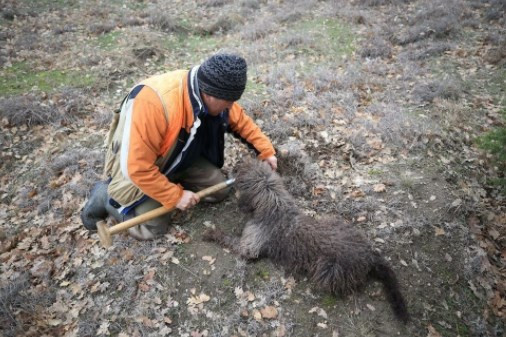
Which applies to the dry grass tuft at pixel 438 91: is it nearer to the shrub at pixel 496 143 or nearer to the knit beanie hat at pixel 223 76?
the shrub at pixel 496 143

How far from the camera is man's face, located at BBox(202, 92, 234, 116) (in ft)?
11.4

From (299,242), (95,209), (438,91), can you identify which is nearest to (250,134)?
(299,242)

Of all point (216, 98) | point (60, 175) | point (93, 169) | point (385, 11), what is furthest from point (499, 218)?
point (385, 11)

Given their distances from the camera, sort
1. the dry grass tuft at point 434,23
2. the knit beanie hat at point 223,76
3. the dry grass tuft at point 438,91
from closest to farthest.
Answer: the knit beanie hat at point 223,76 < the dry grass tuft at point 438,91 < the dry grass tuft at point 434,23

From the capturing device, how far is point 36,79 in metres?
7.72

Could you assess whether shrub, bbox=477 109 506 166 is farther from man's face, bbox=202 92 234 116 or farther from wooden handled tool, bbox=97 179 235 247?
wooden handled tool, bbox=97 179 235 247

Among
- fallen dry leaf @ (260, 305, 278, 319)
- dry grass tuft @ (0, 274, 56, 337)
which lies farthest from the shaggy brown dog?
dry grass tuft @ (0, 274, 56, 337)

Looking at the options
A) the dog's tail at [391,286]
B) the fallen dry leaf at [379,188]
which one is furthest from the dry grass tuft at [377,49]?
the dog's tail at [391,286]

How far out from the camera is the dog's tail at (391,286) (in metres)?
3.36

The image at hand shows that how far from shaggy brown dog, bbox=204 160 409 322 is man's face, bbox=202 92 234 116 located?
892 millimetres

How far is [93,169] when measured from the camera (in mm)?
5430

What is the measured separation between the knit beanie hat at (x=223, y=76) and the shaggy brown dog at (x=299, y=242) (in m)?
1.14

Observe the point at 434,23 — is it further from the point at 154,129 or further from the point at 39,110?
the point at 39,110

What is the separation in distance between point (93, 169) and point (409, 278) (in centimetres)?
488
